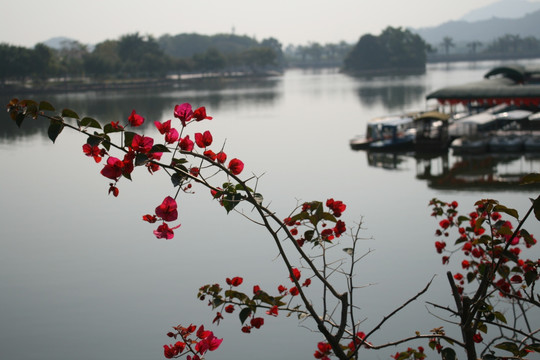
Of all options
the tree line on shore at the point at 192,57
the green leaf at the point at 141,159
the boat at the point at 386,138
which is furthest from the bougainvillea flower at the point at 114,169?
the tree line on shore at the point at 192,57

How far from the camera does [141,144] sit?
8.16 feet

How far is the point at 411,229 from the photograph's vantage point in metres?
14.0

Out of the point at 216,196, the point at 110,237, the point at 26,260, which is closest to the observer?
the point at 216,196

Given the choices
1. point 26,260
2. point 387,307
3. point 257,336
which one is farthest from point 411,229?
point 26,260

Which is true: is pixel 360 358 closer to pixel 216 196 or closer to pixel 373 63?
pixel 216 196

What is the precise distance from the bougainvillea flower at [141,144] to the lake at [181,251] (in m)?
0.36

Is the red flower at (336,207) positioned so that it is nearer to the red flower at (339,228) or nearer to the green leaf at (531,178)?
the red flower at (339,228)

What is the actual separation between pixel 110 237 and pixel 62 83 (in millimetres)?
75531

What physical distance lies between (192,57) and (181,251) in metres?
104

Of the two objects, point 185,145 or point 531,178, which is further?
point 185,145

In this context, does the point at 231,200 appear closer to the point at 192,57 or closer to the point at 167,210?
the point at 167,210

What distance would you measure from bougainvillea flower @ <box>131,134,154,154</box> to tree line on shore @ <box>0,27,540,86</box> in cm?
8151

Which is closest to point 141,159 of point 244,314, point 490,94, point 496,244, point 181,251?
point 244,314

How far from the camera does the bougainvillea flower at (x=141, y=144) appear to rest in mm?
2475
